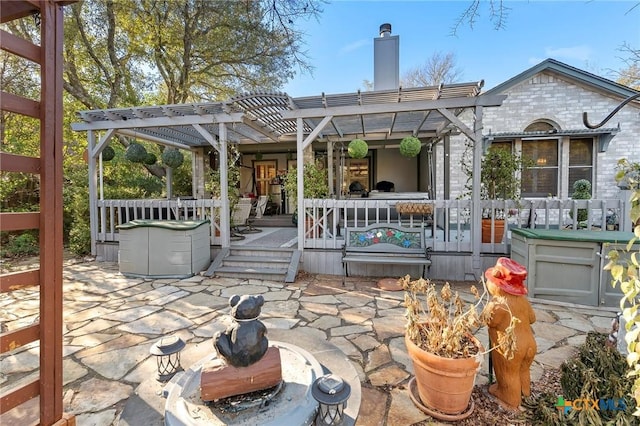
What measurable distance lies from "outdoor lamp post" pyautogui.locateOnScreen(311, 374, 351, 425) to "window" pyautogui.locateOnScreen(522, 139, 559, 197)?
923cm

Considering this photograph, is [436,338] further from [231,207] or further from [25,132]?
[25,132]

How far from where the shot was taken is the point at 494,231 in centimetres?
499

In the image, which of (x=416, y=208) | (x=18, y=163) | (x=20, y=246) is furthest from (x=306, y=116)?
(x=20, y=246)

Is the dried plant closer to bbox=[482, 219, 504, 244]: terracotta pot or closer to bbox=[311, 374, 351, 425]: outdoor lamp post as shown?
bbox=[311, 374, 351, 425]: outdoor lamp post

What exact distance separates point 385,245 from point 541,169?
6598mm

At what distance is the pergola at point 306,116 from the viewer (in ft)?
15.4

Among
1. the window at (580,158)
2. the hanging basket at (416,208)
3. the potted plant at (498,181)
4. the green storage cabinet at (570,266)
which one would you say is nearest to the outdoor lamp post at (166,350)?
the green storage cabinet at (570,266)

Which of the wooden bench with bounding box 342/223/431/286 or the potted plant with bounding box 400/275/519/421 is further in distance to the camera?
the wooden bench with bounding box 342/223/431/286

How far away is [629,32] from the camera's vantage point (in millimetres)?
4043

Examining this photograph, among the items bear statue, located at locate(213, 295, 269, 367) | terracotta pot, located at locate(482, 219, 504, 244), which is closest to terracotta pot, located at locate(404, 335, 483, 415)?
bear statue, located at locate(213, 295, 269, 367)

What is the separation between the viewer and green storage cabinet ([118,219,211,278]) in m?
5.09

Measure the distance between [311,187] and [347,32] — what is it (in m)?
3.32

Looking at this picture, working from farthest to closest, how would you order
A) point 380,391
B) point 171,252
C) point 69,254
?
point 69,254 → point 171,252 → point 380,391

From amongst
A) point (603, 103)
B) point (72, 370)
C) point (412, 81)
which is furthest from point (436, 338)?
point (412, 81)
